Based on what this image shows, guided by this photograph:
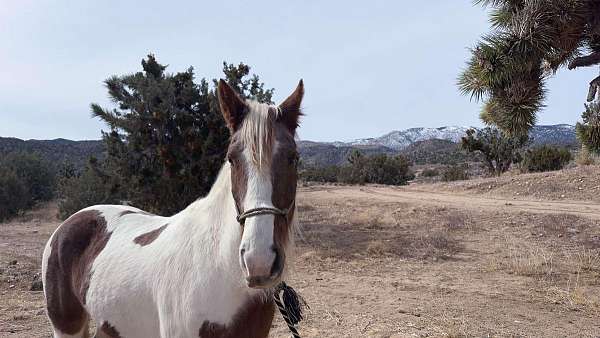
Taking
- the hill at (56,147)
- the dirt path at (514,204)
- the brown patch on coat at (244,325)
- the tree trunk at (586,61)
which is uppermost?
the hill at (56,147)

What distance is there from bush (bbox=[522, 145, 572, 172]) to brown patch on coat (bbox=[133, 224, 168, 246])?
24.8 metres

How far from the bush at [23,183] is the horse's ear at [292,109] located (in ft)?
63.3

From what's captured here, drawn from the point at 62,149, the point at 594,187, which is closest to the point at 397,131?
the point at 62,149

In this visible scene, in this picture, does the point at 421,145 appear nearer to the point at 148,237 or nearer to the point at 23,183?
the point at 23,183

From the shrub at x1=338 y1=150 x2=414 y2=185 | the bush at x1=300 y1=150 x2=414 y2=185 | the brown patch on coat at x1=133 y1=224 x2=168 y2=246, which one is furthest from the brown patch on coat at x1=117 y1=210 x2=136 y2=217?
the shrub at x1=338 y1=150 x2=414 y2=185

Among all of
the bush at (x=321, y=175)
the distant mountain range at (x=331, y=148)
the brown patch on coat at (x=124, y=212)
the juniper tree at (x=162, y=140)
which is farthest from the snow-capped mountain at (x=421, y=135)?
the brown patch on coat at (x=124, y=212)

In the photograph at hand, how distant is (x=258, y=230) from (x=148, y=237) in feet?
4.11

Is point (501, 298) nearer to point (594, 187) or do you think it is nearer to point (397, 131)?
point (594, 187)

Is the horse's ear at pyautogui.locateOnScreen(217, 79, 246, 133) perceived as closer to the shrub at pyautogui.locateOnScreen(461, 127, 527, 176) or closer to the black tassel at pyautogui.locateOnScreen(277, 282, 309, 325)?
the black tassel at pyautogui.locateOnScreen(277, 282, 309, 325)

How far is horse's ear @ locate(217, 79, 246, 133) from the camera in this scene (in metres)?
2.24

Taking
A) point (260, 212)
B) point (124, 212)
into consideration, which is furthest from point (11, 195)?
point (260, 212)

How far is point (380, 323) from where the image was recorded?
505cm

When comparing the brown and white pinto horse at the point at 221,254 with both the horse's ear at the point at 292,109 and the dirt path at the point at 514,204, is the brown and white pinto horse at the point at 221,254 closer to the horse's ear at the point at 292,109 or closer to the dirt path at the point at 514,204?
the horse's ear at the point at 292,109

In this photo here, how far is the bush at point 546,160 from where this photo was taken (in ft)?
80.3
